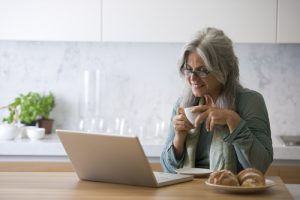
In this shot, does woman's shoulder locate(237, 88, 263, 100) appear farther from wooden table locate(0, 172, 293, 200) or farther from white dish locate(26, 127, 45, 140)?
white dish locate(26, 127, 45, 140)

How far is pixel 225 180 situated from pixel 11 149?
2.05 m

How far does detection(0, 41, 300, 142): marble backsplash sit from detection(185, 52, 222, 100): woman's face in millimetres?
1611

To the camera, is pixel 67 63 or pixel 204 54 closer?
pixel 204 54

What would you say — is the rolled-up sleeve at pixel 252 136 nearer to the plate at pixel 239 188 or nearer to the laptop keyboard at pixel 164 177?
the laptop keyboard at pixel 164 177

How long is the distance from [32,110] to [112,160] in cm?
207

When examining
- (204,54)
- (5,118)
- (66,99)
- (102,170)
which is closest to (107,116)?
(66,99)

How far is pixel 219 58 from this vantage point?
9.55 feet

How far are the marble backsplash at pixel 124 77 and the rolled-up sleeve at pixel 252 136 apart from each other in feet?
5.31

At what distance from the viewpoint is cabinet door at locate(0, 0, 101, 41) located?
13.4ft

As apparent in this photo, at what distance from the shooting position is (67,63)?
4.61 metres

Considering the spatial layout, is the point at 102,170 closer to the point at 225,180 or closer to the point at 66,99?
the point at 225,180

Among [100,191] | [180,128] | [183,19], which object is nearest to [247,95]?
[180,128]

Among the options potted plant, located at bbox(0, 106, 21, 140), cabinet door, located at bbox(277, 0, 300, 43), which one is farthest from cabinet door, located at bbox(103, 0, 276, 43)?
potted plant, located at bbox(0, 106, 21, 140)

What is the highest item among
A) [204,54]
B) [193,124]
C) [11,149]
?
[204,54]
